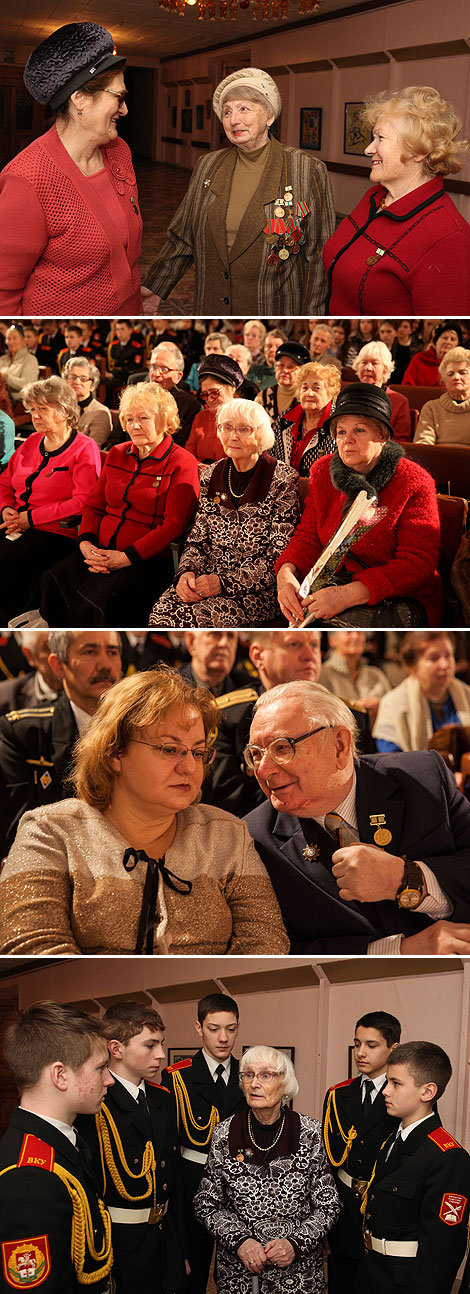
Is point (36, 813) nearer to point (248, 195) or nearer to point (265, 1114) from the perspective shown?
point (265, 1114)

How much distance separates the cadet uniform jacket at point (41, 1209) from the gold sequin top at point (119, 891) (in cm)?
41

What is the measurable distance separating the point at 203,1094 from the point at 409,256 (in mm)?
2430

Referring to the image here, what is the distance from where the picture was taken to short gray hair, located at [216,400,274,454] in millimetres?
3145

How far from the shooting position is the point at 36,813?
106 inches

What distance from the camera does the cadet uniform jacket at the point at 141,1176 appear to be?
2869mm

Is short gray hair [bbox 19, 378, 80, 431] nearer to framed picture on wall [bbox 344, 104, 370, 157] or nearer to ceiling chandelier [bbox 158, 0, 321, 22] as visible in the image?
ceiling chandelier [bbox 158, 0, 321, 22]

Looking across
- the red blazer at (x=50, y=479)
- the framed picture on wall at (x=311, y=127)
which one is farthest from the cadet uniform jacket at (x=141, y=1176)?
the framed picture on wall at (x=311, y=127)

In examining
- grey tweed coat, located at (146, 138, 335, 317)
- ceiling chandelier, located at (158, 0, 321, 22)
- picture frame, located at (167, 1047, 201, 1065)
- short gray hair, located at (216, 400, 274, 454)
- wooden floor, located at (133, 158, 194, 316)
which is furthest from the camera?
ceiling chandelier, located at (158, 0, 321, 22)

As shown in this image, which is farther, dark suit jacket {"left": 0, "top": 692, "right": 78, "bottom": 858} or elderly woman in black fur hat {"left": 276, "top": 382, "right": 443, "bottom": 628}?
elderly woman in black fur hat {"left": 276, "top": 382, "right": 443, "bottom": 628}

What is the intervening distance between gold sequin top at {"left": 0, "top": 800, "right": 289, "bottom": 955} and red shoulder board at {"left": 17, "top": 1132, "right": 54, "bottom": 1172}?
410 millimetres

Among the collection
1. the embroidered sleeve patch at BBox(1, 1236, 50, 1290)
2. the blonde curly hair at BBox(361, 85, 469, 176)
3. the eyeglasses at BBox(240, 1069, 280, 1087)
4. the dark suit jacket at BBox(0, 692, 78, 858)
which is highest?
the blonde curly hair at BBox(361, 85, 469, 176)

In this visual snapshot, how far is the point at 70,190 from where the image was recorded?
338 cm

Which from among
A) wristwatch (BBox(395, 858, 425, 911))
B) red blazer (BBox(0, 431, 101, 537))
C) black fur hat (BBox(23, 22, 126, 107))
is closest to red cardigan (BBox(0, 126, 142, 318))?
black fur hat (BBox(23, 22, 126, 107))

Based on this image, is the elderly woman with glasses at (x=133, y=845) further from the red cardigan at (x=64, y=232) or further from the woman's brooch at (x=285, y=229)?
the woman's brooch at (x=285, y=229)
